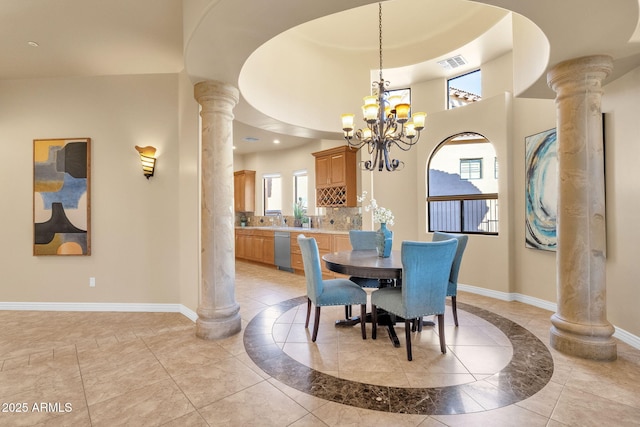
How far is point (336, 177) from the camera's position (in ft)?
19.7

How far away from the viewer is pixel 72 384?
2.27m

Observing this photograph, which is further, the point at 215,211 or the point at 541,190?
the point at 541,190

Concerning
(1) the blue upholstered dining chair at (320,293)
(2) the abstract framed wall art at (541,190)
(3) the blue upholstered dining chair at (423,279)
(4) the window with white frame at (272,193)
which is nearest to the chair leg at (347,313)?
(1) the blue upholstered dining chair at (320,293)

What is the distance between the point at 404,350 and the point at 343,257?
105 centimetres

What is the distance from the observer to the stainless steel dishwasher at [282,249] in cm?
650

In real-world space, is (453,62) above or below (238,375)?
above

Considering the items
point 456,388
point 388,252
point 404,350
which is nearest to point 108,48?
point 388,252

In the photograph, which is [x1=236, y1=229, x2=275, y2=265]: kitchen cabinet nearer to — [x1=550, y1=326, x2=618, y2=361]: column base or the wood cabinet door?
the wood cabinet door

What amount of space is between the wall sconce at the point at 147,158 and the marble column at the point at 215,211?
107cm

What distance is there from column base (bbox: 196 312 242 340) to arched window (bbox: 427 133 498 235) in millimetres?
3556

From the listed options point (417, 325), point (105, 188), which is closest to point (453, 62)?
point (417, 325)

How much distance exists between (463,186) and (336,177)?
2.27 meters

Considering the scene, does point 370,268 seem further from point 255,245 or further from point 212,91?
point 255,245

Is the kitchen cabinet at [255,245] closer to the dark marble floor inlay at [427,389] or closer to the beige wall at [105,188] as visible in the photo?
the beige wall at [105,188]
